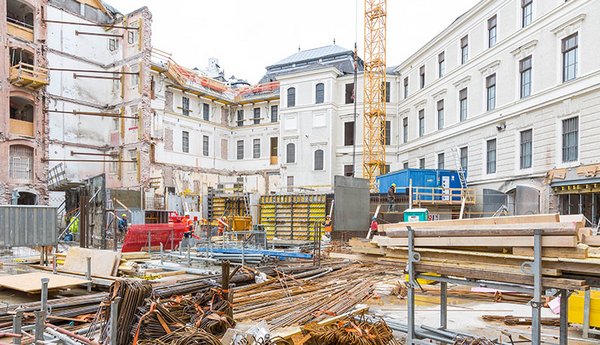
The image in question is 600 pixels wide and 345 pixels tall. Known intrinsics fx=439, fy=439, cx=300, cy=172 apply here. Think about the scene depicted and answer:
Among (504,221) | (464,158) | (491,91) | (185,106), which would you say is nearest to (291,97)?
(185,106)

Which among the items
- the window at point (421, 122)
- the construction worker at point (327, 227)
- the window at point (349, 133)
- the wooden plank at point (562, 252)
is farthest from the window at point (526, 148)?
the wooden plank at point (562, 252)

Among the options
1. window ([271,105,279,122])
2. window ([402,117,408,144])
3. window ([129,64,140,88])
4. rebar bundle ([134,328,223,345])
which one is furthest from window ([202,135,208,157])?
rebar bundle ([134,328,223,345])

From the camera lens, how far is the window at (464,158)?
31266 millimetres

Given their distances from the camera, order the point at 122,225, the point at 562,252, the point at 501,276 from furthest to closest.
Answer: the point at 122,225, the point at 501,276, the point at 562,252

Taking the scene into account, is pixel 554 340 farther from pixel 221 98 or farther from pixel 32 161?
pixel 221 98

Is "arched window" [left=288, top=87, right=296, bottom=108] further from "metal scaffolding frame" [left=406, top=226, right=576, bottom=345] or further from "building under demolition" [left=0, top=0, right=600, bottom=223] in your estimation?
"metal scaffolding frame" [left=406, top=226, right=576, bottom=345]

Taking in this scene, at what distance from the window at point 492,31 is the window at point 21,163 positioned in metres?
31.6

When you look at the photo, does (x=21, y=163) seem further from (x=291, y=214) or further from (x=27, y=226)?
(x=291, y=214)

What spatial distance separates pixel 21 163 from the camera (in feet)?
96.8

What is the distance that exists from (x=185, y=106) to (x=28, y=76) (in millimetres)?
18148

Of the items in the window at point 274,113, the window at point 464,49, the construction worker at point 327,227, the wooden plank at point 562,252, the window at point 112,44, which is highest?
the window at point 112,44

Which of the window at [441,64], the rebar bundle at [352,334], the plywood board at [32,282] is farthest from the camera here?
the window at [441,64]

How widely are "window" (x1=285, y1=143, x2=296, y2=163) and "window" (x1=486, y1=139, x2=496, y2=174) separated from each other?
20.6m

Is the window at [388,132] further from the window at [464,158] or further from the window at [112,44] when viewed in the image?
the window at [112,44]
